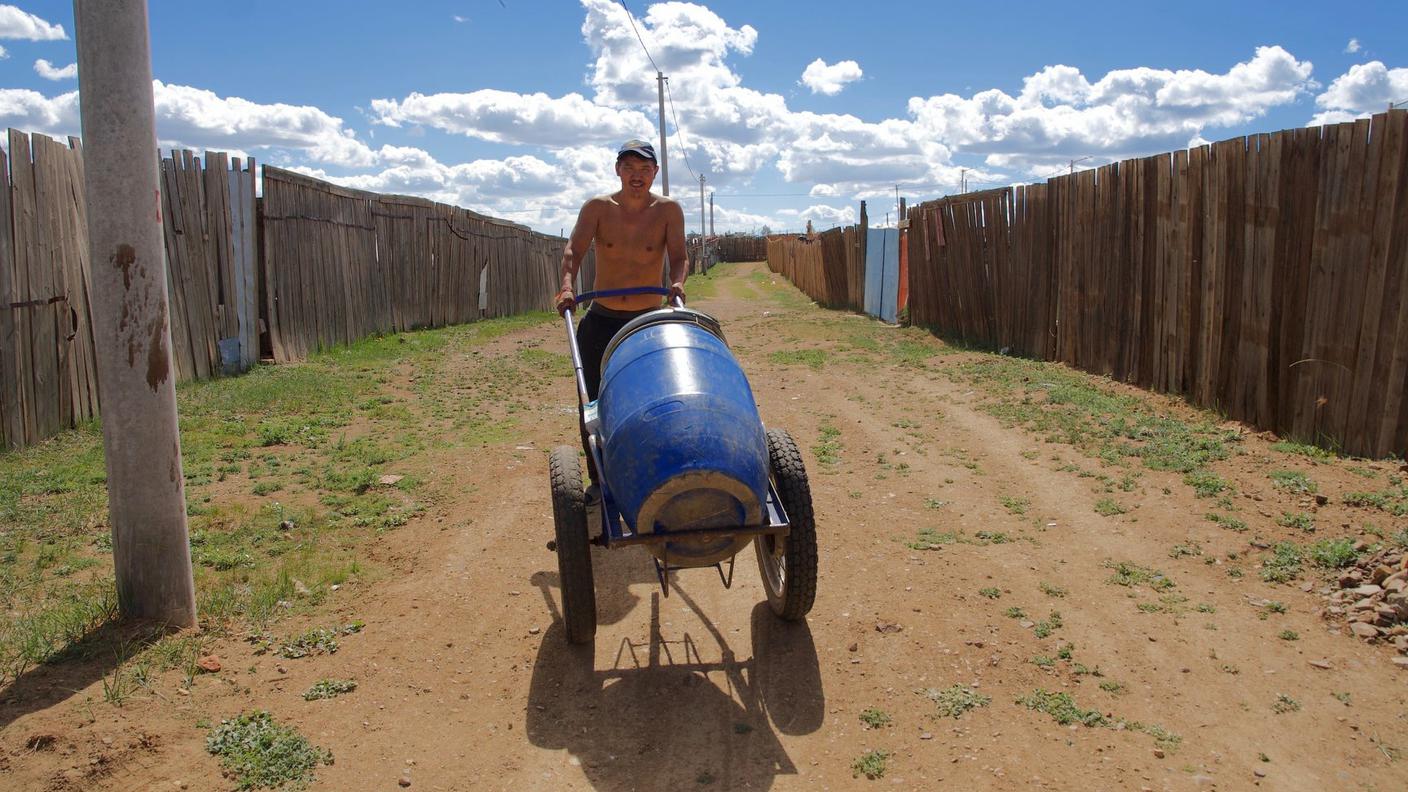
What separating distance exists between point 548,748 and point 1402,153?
5.83 metres

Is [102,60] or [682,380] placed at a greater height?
[102,60]

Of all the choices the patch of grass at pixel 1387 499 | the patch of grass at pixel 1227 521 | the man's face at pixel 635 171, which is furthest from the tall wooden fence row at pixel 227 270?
the patch of grass at pixel 1387 499

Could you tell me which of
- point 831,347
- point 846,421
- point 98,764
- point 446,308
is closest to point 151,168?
point 98,764

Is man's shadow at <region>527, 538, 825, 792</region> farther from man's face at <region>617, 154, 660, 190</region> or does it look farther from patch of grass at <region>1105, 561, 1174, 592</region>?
man's face at <region>617, 154, 660, 190</region>

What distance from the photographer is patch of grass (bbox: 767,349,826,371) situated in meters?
Result: 11.8

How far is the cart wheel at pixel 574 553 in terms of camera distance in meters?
3.51

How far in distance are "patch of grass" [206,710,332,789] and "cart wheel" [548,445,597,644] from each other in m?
0.98

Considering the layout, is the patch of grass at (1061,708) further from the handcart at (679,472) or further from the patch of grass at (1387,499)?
the patch of grass at (1387,499)

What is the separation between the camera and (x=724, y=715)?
3332 millimetres

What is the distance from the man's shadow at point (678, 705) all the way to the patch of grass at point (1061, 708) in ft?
2.47

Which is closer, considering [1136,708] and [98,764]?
[98,764]

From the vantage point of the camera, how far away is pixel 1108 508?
5.33m

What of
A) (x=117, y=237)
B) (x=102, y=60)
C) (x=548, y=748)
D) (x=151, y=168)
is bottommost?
(x=548, y=748)

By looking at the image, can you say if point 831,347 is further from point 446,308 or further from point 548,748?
point 548,748
